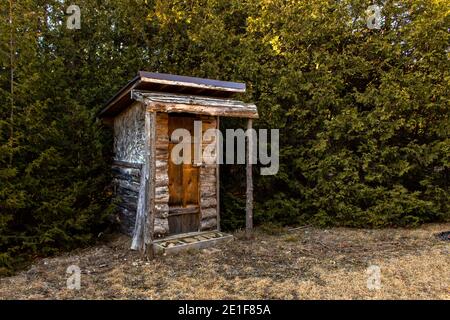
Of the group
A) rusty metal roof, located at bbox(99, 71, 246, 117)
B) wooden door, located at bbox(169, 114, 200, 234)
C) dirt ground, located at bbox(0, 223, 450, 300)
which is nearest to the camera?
dirt ground, located at bbox(0, 223, 450, 300)

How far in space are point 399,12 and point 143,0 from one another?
5.92m

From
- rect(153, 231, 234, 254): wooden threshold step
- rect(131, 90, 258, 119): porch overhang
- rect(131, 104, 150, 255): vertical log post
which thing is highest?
rect(131, 90, 258, 119): porch overhang

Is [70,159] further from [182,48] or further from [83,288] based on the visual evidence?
[182,48]

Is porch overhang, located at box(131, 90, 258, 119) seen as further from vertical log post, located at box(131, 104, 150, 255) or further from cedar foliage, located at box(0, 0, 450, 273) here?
cedar foliage, located at box(0, 0, 450, 273)

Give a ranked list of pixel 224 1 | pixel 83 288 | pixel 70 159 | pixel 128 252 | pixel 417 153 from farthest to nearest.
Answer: pixel 224 1, pixel 417 153, pixel 70 159, pixel 128 252, pixel 83 288

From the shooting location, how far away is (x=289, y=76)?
7.97m

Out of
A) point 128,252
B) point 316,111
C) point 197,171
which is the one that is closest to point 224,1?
point 316,111

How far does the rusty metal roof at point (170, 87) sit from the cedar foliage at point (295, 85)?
0.71 metres

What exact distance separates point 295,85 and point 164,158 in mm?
3655

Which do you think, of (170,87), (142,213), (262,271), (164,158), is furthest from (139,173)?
(262,271)

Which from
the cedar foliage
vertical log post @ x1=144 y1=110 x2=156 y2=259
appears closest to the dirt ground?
vertical log post @ x1=144 y1=110 x2=156 y2=259

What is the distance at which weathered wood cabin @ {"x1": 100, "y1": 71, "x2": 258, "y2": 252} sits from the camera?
575 cm

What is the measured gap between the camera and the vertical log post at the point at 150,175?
5.66 meters

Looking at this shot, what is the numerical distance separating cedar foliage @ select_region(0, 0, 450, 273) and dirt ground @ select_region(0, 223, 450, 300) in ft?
3.17
